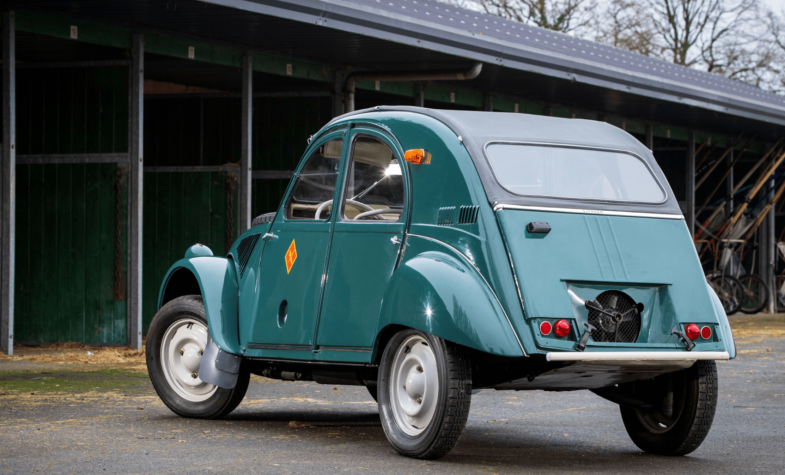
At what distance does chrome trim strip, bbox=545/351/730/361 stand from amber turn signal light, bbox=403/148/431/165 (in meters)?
1.46

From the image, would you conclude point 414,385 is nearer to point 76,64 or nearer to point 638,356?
point 638,356

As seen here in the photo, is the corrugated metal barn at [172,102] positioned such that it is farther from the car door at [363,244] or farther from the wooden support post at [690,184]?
the car door at [363,244]

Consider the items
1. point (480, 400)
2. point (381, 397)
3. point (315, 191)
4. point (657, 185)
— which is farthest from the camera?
point (480, 400)

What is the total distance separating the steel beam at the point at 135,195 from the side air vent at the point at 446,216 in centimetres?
717

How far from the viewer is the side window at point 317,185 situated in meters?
7.17

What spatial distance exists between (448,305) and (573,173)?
1275 mm

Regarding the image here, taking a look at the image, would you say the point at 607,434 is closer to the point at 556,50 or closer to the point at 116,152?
the point at 116,152

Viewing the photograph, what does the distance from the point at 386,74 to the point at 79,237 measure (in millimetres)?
4699

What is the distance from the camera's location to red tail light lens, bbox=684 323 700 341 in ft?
19.8

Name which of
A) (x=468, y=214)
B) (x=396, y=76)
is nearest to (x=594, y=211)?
(x=468, y=214)

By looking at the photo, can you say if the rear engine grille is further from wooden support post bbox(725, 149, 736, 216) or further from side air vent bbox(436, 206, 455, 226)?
wooden support post bbox(725, 149, 736, 216)

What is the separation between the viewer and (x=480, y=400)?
9367 mm

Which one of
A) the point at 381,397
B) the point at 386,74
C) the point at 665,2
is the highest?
the point at 665,2

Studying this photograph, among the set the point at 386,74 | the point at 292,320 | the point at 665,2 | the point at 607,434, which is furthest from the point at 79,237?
the point at 665,2
